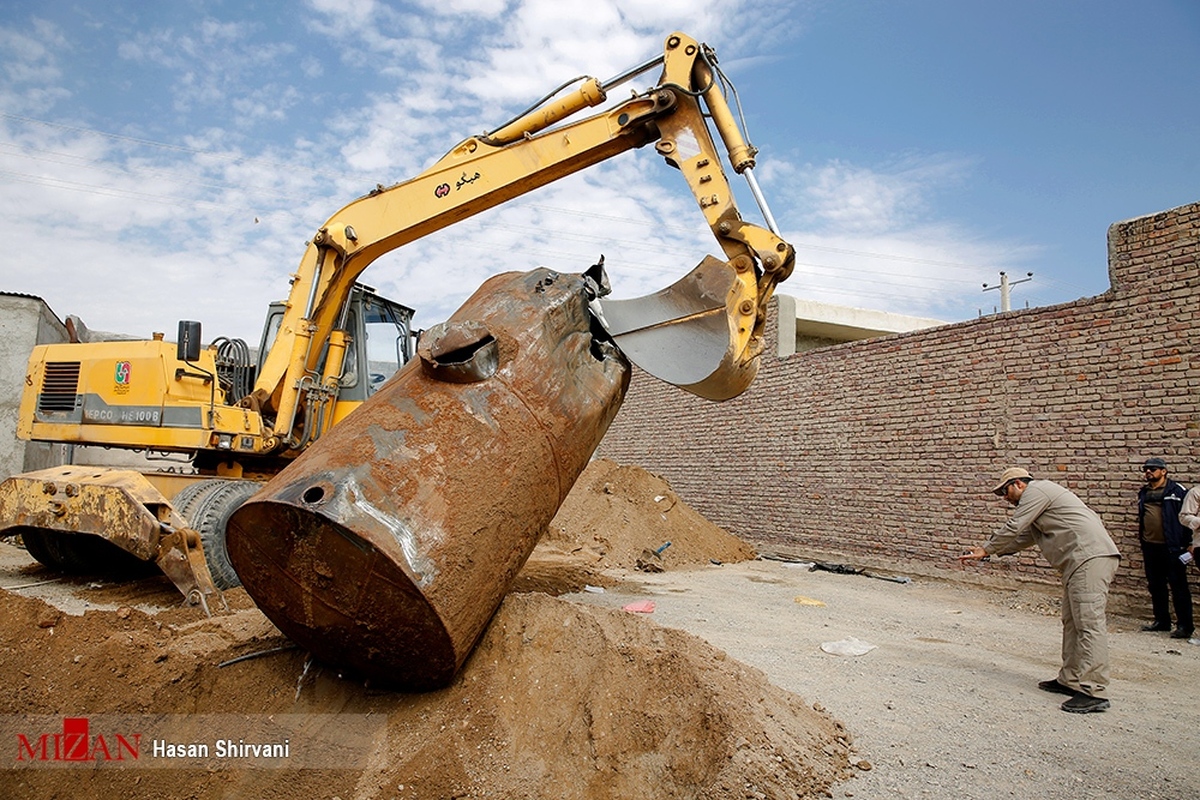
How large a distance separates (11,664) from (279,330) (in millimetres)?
3724

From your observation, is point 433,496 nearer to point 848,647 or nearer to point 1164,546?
point 848,647

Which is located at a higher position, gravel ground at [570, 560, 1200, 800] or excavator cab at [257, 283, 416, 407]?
excavator cab at [257, 283, 416, 407]

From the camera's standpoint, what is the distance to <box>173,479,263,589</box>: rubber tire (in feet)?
20.4

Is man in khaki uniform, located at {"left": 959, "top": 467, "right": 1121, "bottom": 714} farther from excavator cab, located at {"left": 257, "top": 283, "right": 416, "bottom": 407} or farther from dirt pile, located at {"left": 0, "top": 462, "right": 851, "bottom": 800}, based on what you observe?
excavator cab, located at {"left": 257, "top": 283, "right": 416, "bottom": 407}

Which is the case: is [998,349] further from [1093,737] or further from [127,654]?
[127,654]

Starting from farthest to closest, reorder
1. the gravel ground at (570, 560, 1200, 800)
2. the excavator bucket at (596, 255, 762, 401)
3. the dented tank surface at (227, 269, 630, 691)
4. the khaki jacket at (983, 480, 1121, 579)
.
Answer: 1. the khaki jacket at (983, 480, 1121, 579)
2. the excavator bucket at (596, 255, 762, 401)
3. the gravel ground at (570, 560, 1200, 800)
4. the dented tank surface at (227, 269, 630, 691)

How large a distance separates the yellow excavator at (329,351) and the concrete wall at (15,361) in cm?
668

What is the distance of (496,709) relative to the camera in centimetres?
345

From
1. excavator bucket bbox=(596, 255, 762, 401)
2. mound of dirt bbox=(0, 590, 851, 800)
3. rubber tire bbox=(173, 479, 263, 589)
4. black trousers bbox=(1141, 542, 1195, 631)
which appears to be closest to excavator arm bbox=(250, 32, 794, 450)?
excavator bucket bbox=(596, 255, 762, 401)

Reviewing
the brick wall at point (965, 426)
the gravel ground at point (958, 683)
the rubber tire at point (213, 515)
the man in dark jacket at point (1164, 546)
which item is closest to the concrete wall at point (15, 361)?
the rubber tire at point (213, 515)

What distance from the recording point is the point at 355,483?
3125mm

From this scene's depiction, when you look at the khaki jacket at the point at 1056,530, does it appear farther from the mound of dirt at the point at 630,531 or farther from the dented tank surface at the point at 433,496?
the mound of dirt at the point at 630,531

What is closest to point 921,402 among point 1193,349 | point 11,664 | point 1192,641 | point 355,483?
point 1193,349

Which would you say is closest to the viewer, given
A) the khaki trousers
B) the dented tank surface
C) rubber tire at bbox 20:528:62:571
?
the dented tank surface
